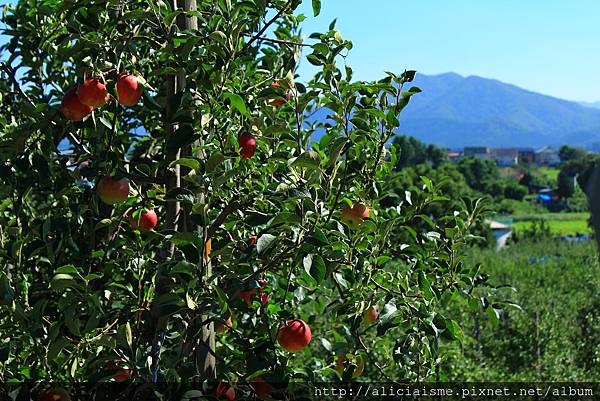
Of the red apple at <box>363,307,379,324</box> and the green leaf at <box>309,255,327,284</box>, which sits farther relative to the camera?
the red apple at <box>363,307,379,324</box>

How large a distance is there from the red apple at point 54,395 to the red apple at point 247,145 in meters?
0.76

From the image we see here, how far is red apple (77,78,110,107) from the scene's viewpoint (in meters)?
1.47

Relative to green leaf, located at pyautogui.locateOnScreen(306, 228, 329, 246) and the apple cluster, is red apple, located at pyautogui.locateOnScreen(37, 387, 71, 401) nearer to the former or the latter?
the apple cluster

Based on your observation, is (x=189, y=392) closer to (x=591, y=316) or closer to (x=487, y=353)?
(x=487, y=353)

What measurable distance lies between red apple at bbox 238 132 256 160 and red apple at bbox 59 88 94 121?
376mm

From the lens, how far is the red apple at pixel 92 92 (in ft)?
4.84

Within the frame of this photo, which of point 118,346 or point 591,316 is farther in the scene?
point 591,316

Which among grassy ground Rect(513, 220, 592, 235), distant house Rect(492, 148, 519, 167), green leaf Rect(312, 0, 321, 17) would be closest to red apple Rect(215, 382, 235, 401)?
green leaf Rect(312, 0, 321, 17)

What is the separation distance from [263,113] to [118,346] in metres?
0.75

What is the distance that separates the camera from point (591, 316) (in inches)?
340

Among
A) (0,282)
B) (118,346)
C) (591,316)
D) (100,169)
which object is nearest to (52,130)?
(100,169)

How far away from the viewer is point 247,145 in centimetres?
165

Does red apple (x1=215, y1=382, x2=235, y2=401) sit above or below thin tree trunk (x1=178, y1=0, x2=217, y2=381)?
below

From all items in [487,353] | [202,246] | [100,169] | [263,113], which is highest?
[263,113]
